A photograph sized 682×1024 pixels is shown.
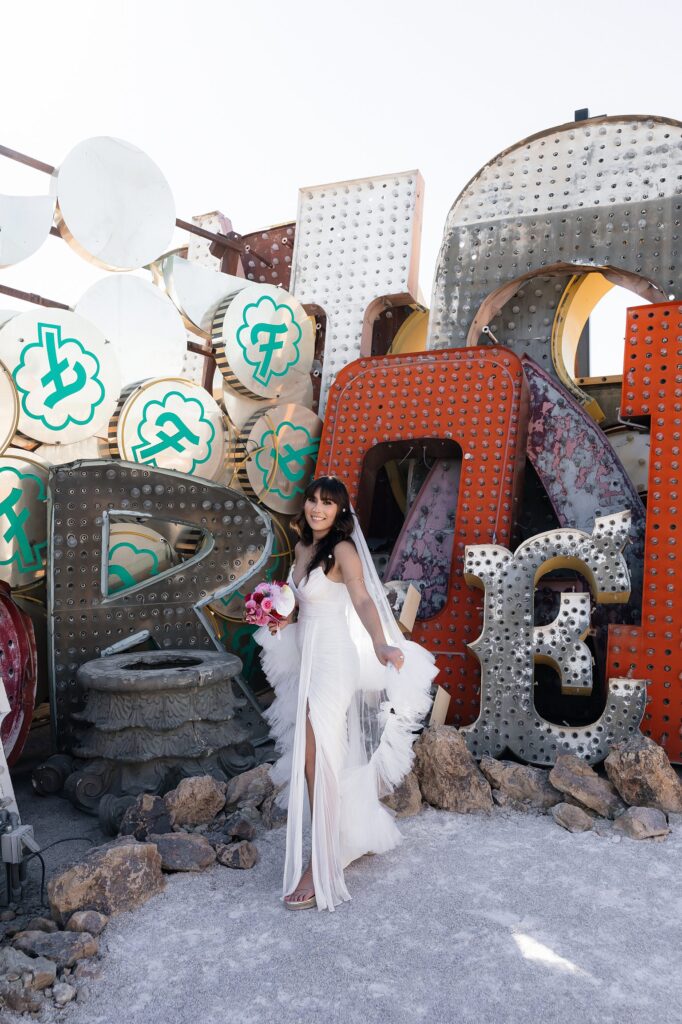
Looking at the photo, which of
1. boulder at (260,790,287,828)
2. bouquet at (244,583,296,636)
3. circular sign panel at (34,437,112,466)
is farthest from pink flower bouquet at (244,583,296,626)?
circular sign panel at (34,437,112,466)

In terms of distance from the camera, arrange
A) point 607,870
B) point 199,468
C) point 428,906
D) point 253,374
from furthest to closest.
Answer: point 253,374
point 199,468
point 607,870
point 428,906

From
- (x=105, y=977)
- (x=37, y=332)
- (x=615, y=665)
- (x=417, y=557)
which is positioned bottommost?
(x=105, y=977)

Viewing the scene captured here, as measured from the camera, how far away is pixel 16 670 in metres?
4.48

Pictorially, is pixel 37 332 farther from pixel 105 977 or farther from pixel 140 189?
pixel 105 977

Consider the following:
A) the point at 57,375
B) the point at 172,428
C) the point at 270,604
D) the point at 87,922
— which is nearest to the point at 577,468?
the point at 172,428

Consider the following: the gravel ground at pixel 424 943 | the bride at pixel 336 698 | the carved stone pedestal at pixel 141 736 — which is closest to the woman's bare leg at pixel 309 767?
the bride at pixel 336 698

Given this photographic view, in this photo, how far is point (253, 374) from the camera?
632cm

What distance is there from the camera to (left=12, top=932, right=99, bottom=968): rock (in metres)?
2.57

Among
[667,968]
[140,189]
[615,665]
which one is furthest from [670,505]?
[140,189]

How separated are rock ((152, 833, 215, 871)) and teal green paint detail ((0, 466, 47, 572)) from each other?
2.05 metres

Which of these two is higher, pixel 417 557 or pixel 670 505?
pixel 670 505

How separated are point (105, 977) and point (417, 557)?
12.0 feet

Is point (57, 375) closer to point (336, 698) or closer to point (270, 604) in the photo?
point (270, 604)

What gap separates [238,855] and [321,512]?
59.3 inches
